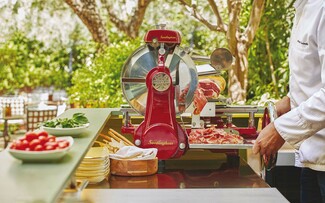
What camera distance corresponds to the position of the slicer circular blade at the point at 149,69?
8.00 feet

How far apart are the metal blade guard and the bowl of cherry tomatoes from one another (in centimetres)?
83

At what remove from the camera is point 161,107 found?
242 cm

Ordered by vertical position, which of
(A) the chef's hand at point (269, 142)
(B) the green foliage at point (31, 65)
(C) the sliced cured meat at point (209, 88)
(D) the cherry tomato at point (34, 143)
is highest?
(D) the cherry tomato at point (34, 143)

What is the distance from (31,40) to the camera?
13695 mm

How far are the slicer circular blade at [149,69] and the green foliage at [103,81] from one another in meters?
3.70

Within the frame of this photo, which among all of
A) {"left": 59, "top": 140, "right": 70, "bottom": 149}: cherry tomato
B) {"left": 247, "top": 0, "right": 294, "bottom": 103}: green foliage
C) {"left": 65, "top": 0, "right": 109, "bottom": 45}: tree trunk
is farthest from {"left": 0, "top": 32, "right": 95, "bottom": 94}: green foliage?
{"left": 59, "top": 140, "right": 70, "bottom": 149}: cherry tomato

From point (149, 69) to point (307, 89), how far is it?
2.23 feet

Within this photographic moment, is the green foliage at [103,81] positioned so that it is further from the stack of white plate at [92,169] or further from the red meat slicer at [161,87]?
the stack of white plate at [92,169]

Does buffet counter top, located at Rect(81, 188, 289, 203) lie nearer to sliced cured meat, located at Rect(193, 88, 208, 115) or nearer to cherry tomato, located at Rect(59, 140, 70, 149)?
cherry tomato, located at Rect(59, 140, 70, 149)

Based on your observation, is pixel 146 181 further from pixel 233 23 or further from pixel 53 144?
pixel 233 23

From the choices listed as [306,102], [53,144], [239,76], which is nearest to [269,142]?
[306,102]

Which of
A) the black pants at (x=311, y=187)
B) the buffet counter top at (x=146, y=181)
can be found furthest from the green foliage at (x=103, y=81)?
the black pants at (x=311, y=187)

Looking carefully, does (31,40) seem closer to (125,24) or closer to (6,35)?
(6,35)

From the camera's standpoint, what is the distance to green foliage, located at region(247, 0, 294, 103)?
6551 mm
